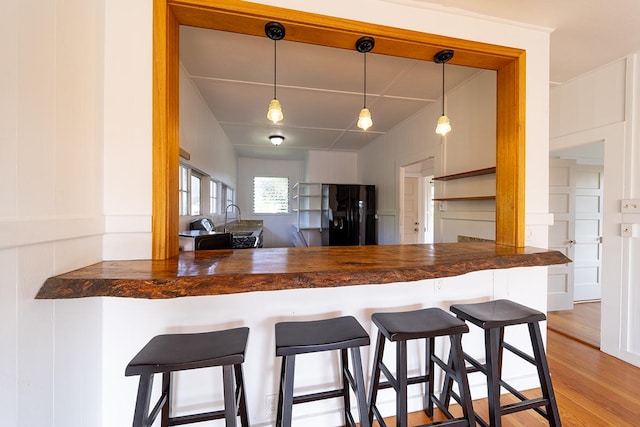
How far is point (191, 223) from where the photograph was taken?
9.12ft

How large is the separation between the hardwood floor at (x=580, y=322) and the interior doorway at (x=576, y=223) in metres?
0.11

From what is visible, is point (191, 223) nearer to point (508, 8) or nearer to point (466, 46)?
point (466, 46)

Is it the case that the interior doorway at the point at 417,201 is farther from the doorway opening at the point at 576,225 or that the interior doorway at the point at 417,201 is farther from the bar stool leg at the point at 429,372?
the bar stool leg at the point at 429,372

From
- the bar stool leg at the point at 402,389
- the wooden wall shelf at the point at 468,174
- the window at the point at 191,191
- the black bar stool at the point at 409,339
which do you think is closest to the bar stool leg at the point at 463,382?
the black bar stool at the point at 409,339

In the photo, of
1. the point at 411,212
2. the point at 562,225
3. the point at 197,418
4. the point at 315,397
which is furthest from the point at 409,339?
the point at 411,212

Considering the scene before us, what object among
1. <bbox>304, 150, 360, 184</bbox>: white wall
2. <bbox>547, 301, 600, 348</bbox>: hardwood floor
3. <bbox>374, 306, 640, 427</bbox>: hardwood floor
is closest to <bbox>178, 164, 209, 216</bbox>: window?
<bbox>374, 306, 640, 427</bbox>: hardwood floor

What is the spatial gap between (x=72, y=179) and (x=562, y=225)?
473 cm

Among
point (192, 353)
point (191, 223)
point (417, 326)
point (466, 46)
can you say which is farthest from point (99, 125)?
point (466, 46)

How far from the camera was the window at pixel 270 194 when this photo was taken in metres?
6.71

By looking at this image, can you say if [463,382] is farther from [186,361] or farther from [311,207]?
[311,207]

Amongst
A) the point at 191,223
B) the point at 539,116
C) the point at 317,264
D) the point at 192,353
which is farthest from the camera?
the point at 191,223

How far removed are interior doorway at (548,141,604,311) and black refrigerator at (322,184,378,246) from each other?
8.38 feet

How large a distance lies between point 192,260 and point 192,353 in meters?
0.43

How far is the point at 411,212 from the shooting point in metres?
5.41
